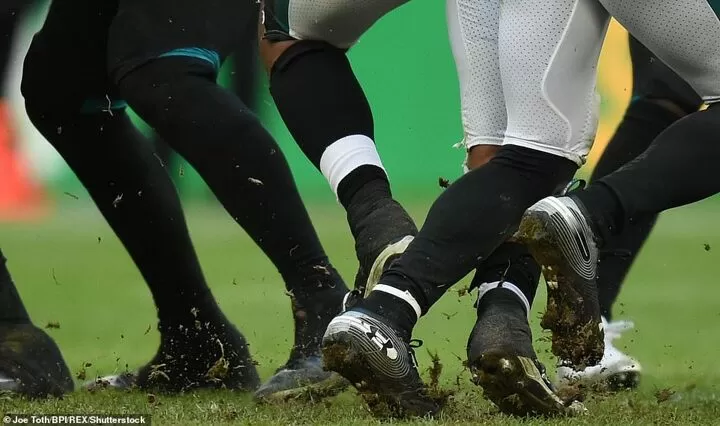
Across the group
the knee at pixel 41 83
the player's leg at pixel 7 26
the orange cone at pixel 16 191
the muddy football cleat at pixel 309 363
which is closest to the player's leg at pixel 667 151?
the muddy football cleat at pixel 309 363

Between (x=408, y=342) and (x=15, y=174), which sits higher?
(x=408, y=342)

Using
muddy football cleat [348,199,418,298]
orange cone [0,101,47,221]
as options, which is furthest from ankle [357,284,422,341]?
orange cone [0,101,47,221]

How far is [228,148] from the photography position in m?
2.88

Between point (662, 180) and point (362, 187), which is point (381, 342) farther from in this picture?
point (662, 180)

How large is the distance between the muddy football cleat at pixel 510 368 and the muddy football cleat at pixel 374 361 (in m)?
0.12

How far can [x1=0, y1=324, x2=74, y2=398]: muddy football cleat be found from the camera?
2.83m

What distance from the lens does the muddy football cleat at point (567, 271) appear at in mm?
2305

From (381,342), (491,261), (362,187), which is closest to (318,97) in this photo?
(362,187)

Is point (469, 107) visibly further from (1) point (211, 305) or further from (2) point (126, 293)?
(2) point (126, 293)

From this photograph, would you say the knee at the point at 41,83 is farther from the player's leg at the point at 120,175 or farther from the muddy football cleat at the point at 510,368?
the muddy football cleat at the point at 510,368

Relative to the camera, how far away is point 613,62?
558 centimetres

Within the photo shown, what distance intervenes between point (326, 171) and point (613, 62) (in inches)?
124

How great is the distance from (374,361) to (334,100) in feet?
2.06

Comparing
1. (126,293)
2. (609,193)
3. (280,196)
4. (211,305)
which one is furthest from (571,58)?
(126,293)
